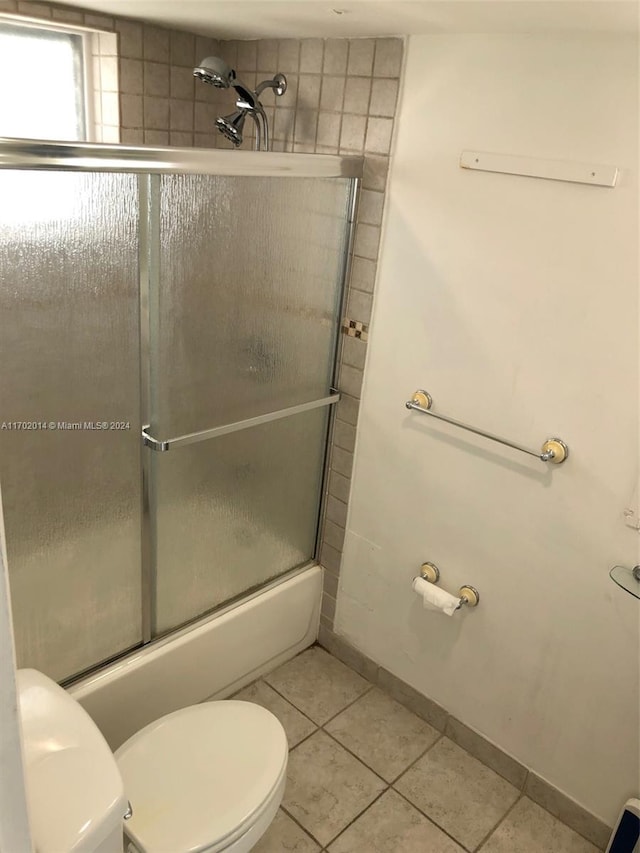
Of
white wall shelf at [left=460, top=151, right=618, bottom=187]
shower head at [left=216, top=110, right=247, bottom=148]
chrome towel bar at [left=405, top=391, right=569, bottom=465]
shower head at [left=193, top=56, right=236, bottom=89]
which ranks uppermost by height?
shower head at [left=193, top=56, right=236, bottom=89]

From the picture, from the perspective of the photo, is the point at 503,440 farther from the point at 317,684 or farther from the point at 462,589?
the point at 317,684

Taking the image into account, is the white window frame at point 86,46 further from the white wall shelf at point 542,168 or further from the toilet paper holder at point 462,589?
the toilet paper holder at point 462,589

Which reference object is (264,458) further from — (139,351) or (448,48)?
(448,48)

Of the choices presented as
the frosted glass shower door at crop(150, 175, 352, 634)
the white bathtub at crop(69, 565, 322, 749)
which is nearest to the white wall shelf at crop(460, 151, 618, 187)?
the frosted glass shower door at crop(150, 175, 352, 634)

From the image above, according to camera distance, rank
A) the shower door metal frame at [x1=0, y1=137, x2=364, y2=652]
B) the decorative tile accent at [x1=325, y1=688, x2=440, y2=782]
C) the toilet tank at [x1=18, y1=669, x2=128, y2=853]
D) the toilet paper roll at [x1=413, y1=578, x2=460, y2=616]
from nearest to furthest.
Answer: the toilet tank at [x1=18, y1=669, x2=128, y2=853] < the shower door metal frame at [x1=0, y1=137, x2=364, y2=652] < the toilet paper roll at [x1=413, y1=578, x2=460, y2=616] < the decorative tile accent at [x1=325, y1=688, x2=440, y2=782]

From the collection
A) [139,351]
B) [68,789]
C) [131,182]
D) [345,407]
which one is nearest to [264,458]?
[345,407]

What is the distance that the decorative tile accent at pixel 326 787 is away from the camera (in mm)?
1773

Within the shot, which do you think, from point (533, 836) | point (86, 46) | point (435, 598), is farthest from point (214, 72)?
point (533, 836)

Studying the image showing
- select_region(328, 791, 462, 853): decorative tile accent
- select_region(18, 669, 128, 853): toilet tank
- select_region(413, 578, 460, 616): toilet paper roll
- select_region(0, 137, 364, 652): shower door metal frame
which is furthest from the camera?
select_region(413, 578, 460, 616): toilet paper roll

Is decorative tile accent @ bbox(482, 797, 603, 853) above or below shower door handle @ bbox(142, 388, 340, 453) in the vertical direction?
below

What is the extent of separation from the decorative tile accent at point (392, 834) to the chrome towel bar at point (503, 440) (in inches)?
40.1

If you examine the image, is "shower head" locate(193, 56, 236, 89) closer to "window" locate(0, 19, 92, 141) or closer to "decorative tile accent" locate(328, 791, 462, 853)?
"window" locate(0, 19, 92, 141)

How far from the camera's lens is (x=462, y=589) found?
189 centimetres

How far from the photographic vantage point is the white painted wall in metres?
1.45
